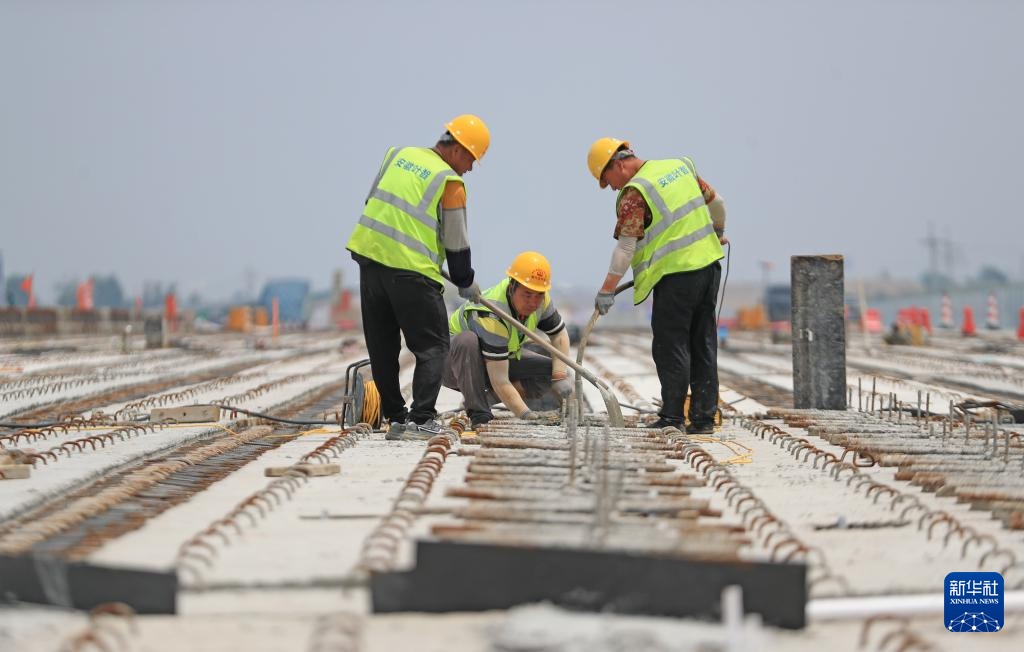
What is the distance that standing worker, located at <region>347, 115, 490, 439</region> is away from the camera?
6242 mm

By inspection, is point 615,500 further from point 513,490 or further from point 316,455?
point 316,455

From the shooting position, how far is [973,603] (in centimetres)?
304

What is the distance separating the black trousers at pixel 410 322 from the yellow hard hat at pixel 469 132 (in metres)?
0.76

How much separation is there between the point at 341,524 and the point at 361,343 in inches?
872

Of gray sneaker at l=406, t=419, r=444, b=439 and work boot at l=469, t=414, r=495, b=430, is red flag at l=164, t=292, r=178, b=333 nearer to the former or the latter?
work boot at l=469, t=414, r=495, b=430

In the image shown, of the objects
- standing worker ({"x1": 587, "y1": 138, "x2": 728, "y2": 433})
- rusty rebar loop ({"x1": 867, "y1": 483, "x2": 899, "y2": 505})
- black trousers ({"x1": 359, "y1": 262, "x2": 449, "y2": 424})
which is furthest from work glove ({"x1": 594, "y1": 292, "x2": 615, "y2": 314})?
rusty rebar loop ({"x1": 867, "y1": 483, "x2": 899, "y2": 505})

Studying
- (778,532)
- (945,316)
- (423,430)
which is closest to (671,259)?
(423,430)

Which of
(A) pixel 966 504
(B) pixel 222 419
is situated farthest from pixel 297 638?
(B) pixel 222 419

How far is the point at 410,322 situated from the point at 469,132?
3.53ft

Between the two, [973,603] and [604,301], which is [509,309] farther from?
[973,603]

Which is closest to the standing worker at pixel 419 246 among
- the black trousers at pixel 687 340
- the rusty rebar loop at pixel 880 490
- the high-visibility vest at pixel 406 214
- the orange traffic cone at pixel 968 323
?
the high-visibility vest at pixel 406 214

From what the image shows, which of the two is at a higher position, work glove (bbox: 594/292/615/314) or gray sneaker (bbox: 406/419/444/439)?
work glove (bbox: 594/292/615/314)

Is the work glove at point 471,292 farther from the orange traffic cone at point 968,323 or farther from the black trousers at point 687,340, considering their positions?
the orange traffic cone at point 968,323

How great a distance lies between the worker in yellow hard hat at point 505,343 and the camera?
23.5ft
